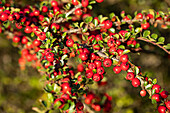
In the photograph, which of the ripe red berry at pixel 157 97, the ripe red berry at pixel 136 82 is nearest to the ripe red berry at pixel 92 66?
the ripe red berry at pixel 136 82

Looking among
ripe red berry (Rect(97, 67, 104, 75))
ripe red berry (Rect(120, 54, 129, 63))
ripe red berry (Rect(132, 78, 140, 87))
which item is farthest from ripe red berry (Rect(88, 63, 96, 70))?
ripe red berry (Rect(132, 78, 140, 87))

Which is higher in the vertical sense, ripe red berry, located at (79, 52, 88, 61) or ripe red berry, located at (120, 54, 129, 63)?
ripe red berry, located at (79, 52, 88, 61)

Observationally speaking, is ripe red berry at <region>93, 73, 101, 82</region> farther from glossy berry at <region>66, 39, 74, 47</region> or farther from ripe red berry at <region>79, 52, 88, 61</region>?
glossy berry at <region>66, 39, 74, 47</region>

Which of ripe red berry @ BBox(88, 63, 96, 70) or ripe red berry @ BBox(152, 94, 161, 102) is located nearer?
ripe red berry @ BBox(152, 94, 161, 102)

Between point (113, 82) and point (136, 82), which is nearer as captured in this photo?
point (136, 82)

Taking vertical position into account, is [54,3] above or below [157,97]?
above

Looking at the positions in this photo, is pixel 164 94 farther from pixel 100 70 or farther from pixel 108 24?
pixel 108 24

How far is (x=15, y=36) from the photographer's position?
2750 mm

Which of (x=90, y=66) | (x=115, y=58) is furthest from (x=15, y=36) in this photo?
(x=115, y=58)

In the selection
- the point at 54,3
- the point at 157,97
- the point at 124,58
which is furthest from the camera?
the point at 54,3

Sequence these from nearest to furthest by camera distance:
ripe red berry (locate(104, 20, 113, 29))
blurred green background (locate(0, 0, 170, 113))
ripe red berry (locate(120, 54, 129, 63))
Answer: ripe red berry (locate(120, 54, 129, 63))
ripe red berry (locate(104, 20, 113, 29))
blurred green background (locate(0, 0, 170, 113))

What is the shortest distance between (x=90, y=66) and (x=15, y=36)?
157 cm

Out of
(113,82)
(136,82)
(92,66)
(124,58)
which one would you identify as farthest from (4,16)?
(113,82)

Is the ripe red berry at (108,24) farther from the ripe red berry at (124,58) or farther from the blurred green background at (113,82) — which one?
the blurred green background at (113,82)
